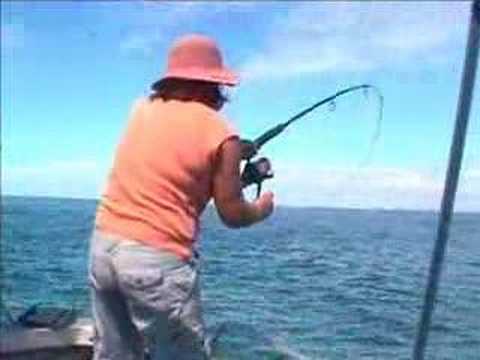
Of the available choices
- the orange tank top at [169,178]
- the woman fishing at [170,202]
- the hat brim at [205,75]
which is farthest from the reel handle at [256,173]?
the hat brim at [205,75]

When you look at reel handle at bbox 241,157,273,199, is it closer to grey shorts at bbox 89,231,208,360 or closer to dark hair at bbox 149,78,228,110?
dark hair at bbox 149,78,228,110

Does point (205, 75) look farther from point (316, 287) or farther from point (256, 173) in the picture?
point (316, 287)

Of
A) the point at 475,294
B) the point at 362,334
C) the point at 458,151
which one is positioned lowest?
the point at 362,334

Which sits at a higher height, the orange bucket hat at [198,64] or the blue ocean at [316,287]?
the orange bucket hat at [198,64]

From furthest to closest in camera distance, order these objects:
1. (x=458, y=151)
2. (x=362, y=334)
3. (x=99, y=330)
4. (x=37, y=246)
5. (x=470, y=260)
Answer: (x=37, y=246) → (x=362, y=334) → (x=470, y=260) → (x=458, y=151) → (x=99, y=330)

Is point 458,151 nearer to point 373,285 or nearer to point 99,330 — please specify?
point 99,330

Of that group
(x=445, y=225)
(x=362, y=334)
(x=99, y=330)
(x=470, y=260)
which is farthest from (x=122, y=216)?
(x=362, y=334)

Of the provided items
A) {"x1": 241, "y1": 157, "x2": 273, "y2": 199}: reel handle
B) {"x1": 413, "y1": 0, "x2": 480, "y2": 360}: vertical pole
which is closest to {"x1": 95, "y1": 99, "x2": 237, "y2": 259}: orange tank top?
{"x1": 241, "y1": 157, "x2": 273, "y2": 199}: reel handle

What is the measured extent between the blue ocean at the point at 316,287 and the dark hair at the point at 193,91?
19.6 inches

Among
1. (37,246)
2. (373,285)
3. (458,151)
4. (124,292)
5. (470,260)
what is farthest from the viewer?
(37,246)

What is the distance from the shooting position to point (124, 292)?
3697 mm

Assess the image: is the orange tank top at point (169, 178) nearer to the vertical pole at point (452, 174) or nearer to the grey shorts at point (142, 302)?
the grey shorts at point (142, 302)

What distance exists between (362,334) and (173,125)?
8.02 m

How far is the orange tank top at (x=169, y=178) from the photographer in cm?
366
